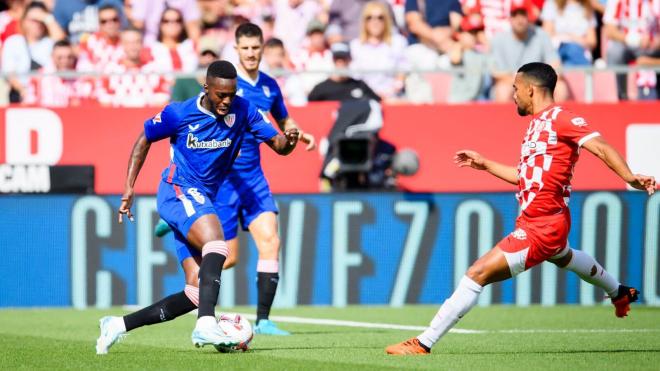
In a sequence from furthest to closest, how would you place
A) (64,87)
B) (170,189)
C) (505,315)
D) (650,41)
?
(650,41) → (64,87) → (505,315) → (170,189)

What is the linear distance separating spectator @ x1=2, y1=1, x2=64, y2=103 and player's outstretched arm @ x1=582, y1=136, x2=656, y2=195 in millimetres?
10414

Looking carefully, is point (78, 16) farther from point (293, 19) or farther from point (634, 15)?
point (634, 15)

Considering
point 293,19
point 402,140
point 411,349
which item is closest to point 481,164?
point 411,349

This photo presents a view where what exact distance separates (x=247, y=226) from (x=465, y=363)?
3.68m

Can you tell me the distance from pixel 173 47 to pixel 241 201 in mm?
6734

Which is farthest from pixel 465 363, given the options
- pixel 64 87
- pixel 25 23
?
pixel 25 23

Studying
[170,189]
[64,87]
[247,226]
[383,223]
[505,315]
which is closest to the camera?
[170,189]

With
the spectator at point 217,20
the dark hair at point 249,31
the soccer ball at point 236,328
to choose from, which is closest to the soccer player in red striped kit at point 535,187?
the soccer ball at point 236,328

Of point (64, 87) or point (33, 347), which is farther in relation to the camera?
point (64, 87)

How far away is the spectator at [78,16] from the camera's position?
1892cm

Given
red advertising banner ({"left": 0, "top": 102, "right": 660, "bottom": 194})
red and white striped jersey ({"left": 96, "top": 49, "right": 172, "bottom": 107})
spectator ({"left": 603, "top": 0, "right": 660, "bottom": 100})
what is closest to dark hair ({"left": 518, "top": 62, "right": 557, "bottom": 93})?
red advertising banner ({"left": 0, "top": 102, "right": 660, "bottom": 194})

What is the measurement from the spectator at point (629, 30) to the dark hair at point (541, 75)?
358 inches

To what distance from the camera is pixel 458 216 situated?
49.4 ft

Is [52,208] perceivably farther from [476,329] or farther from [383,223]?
[476,329]
